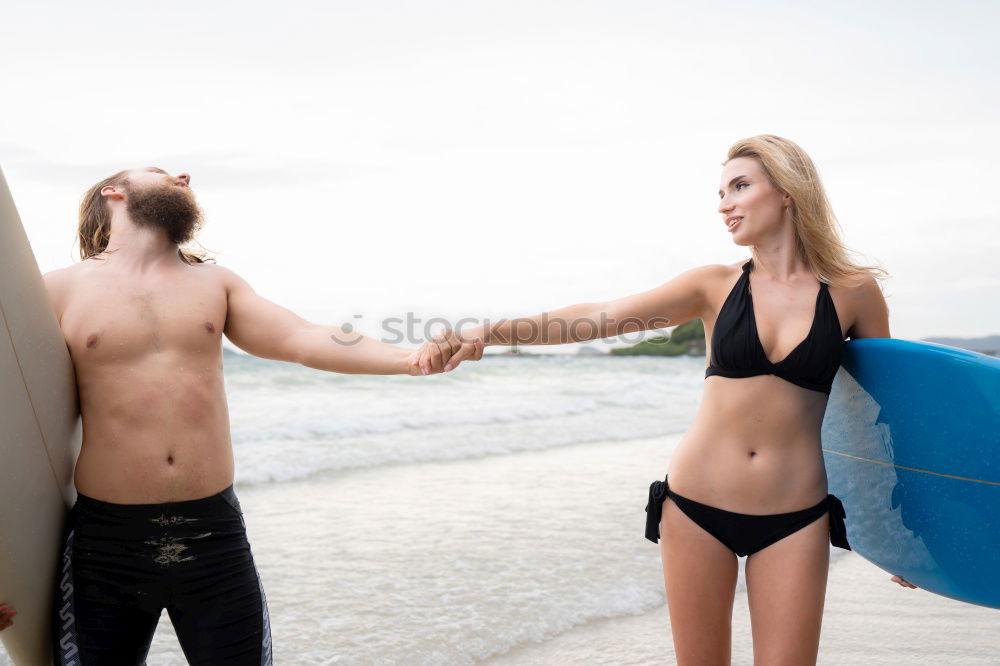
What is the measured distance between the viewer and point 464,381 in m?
19.2

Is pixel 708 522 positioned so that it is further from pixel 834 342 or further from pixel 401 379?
pixel 401 379

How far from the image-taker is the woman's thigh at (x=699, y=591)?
2518 mm

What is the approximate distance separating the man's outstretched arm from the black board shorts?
19.1 inches

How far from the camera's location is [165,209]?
2467 mm

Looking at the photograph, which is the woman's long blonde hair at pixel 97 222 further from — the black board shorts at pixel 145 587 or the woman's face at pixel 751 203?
the woman's face at pixel 751 203

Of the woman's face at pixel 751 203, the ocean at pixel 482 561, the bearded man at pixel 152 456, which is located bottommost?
the ocean at pixel 482 561

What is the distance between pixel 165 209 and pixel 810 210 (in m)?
1.94

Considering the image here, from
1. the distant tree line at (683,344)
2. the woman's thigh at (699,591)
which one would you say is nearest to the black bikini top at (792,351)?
the woman's thigh at (699,591)

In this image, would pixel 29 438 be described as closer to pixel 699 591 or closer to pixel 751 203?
pixel 699 591

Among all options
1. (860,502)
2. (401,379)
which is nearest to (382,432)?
(401,379)

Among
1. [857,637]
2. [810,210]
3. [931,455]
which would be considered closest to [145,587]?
[810,210]

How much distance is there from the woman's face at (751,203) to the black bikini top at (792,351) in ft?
0.73

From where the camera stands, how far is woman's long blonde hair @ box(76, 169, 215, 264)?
2.54 meters

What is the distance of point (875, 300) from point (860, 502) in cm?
80
